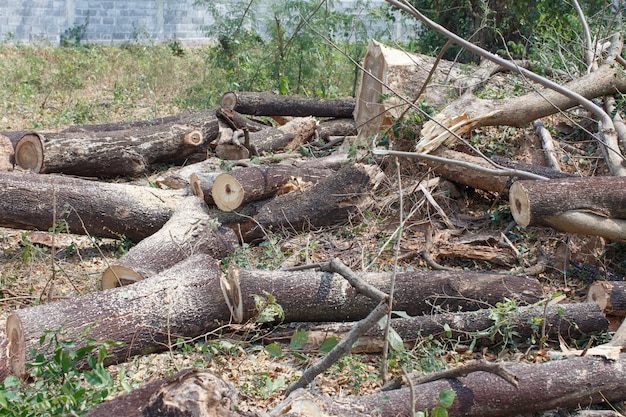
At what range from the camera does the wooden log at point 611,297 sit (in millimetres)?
4285

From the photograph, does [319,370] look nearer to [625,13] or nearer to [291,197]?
[291,197]

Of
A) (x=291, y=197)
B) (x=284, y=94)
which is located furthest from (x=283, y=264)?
(x=284, y=94)

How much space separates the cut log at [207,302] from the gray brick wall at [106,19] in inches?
490

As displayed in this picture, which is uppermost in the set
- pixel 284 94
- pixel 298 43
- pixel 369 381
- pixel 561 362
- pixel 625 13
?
pixel 625 13

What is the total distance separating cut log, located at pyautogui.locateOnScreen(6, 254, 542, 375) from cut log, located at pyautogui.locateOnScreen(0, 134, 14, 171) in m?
3.25

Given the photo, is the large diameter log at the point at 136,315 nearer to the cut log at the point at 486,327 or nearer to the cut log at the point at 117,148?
the cut log at the point at 486,327

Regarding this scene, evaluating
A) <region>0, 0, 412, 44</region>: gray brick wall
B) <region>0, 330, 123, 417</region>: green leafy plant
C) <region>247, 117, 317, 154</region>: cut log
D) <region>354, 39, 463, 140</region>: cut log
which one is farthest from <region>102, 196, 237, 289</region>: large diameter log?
<region>0, 0, 412, 44</region>: gray brick wall

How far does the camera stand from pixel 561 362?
11.6ft

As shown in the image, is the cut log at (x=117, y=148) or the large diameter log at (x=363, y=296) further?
the cut log at (x=117, y=148)

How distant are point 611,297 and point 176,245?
9.52ft

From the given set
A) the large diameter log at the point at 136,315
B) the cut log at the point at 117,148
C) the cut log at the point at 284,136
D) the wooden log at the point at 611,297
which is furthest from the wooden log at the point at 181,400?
the cut log at the point at 284,136

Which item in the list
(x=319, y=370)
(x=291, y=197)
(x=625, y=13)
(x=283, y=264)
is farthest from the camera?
(x=625, y=13)

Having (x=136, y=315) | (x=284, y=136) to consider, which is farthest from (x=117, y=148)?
(x=136, y=315)

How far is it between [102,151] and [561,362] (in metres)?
5.12
